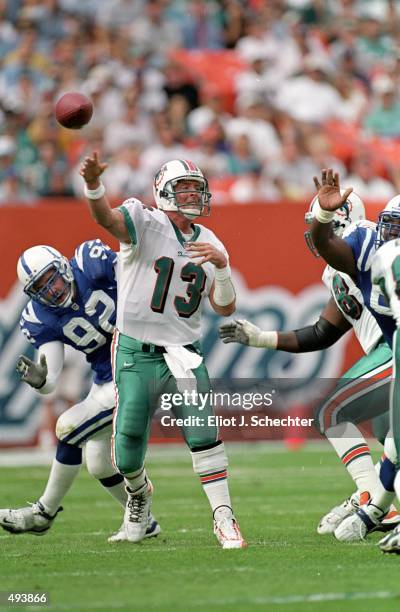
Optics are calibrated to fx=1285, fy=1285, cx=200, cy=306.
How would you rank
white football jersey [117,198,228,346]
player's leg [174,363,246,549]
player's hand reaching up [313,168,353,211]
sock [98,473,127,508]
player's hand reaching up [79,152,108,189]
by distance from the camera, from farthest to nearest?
sock [98,473,127,508], white football jersey [117,198,228,346], player's leg [174,363,246,549], player's hand reaching up [79,152,108,189], player's hand reaching up [313,168,353,211]

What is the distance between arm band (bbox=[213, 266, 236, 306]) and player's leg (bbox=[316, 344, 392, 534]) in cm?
89

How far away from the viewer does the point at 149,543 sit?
6.54 m

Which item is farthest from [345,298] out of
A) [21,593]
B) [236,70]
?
[236,70]

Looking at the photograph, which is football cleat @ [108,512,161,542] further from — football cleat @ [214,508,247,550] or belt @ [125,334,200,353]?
belt @ [125,334,200,353]

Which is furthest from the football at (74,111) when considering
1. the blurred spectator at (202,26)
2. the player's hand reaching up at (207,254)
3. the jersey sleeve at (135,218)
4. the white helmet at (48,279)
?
the blurred spectator at (202,26)

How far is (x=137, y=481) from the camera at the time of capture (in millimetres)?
6516

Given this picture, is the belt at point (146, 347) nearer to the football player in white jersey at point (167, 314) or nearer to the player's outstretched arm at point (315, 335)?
the football player in white jersey at point (167, 314)

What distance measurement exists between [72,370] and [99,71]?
3620mm

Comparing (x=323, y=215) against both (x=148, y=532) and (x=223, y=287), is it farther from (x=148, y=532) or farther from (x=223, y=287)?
(x=148, y=532)

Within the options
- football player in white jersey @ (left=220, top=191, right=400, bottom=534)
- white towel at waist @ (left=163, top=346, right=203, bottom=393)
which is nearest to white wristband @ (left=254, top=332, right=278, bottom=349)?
football player in white jersey @ (left=220, top=191, right=400, bottom=534)

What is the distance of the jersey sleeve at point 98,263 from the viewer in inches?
271

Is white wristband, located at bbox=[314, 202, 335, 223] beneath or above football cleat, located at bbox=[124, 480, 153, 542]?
above

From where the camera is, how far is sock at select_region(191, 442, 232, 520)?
6.13 meters

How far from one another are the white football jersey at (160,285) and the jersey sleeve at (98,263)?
0.43 metres
